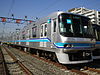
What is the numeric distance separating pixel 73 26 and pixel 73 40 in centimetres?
80

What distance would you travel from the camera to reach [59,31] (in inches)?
254

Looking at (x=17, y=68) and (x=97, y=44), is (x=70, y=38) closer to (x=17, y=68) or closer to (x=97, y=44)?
(x=17, y=68)

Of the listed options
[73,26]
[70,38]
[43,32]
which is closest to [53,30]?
[73,26]

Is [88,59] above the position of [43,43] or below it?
below

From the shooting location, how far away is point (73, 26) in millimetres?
6527

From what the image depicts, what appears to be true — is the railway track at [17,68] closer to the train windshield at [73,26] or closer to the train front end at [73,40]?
the train front end at [73,40]

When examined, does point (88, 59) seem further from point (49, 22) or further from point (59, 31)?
point (49, 22)

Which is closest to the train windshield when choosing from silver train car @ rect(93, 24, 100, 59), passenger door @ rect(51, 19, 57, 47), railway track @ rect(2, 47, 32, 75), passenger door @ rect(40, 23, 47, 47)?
passenger door @ rect(51, 19, 57, 47)

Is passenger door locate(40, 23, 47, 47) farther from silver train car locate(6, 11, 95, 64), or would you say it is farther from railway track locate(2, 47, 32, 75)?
railway track locate(2, 47, 32, 75)

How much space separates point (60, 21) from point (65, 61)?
208 cm

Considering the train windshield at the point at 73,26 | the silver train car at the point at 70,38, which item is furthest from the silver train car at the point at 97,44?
the train windshield at the point at 73,26

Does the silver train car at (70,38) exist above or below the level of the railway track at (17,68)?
above

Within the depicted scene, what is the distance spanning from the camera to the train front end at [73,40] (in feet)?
20.1

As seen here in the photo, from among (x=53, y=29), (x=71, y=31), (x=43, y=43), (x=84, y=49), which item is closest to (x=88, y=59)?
(x=84, y=49)
